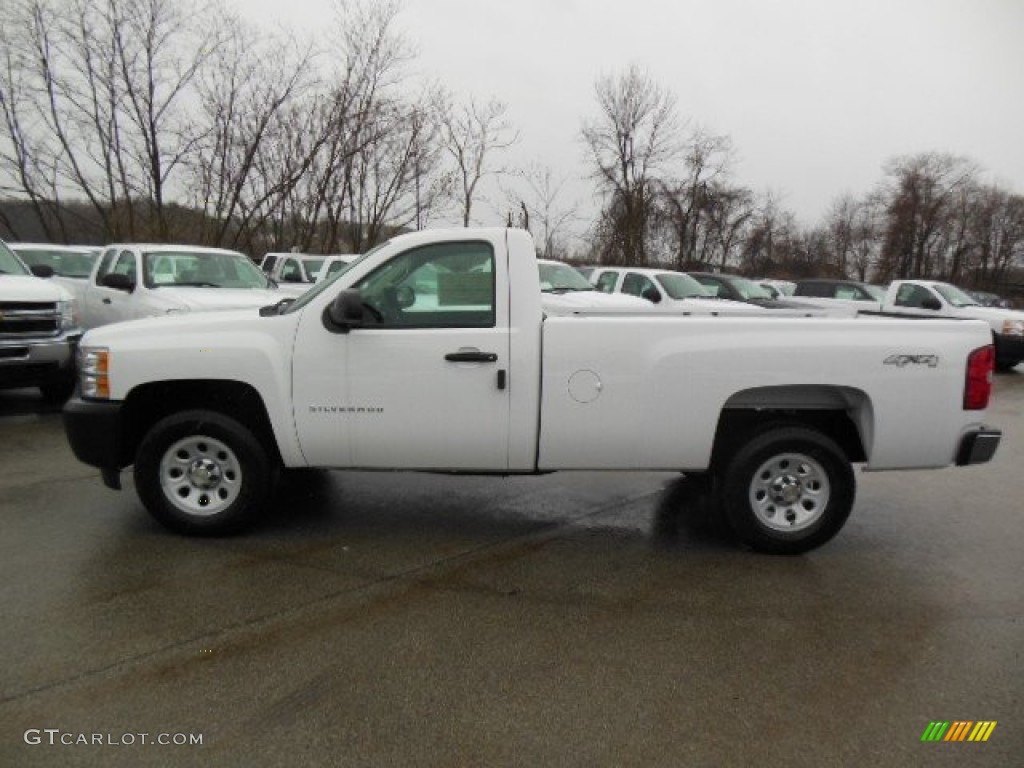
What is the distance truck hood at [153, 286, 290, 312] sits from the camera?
797 cm

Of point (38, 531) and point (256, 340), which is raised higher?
point (256, 340)

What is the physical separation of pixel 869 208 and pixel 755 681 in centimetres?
7583

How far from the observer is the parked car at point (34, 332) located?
7547 mm

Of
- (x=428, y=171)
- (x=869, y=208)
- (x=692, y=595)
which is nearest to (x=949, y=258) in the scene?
(x=869, y=208)

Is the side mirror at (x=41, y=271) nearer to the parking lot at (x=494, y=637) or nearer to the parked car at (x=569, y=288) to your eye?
the parking lot at (x=494, y=637)

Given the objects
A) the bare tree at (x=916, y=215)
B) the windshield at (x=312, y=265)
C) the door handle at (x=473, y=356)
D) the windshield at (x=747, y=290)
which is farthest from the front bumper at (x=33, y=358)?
the bare tree at (x=916, y=215)

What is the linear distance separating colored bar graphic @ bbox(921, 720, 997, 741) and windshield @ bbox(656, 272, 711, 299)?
10.7 m

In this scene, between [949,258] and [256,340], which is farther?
[949,258]

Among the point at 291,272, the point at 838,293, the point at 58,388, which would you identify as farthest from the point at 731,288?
the point at 58,388

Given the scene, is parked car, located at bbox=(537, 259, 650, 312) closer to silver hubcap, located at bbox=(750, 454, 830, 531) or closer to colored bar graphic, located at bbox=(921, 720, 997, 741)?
silver hubcap, located at bbox=(750, 454, 830, 531)

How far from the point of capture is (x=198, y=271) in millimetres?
9242

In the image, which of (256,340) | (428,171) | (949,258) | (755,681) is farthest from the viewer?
(949,258)

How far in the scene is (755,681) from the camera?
308 centimetres

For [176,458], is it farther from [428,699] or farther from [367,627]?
[428,699]
